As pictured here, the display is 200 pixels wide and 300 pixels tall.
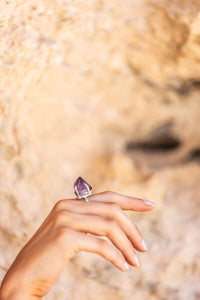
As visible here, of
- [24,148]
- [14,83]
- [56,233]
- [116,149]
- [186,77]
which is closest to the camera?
[56,233]

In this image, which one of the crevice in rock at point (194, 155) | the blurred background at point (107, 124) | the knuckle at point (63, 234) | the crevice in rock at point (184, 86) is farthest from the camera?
the crevice in rock at point (194, 155)

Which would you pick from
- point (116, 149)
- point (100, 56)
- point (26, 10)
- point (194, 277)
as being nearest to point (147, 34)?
point (100, 56)

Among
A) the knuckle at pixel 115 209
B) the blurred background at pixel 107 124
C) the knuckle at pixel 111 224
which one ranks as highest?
the blurred background at pixel 107 124

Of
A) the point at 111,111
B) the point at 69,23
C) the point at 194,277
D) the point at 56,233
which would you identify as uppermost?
the point at 111,111

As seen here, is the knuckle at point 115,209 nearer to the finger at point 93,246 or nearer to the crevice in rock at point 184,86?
the finger at point 93,246

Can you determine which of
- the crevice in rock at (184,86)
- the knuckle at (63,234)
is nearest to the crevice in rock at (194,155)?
the crevice in rock at (184,86)

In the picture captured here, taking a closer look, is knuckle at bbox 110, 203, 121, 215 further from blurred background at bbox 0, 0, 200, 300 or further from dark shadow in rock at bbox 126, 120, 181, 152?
dark shadow in rock at bbox 126, 120, 181, 152

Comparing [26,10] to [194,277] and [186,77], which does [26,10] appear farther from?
[194,277]
